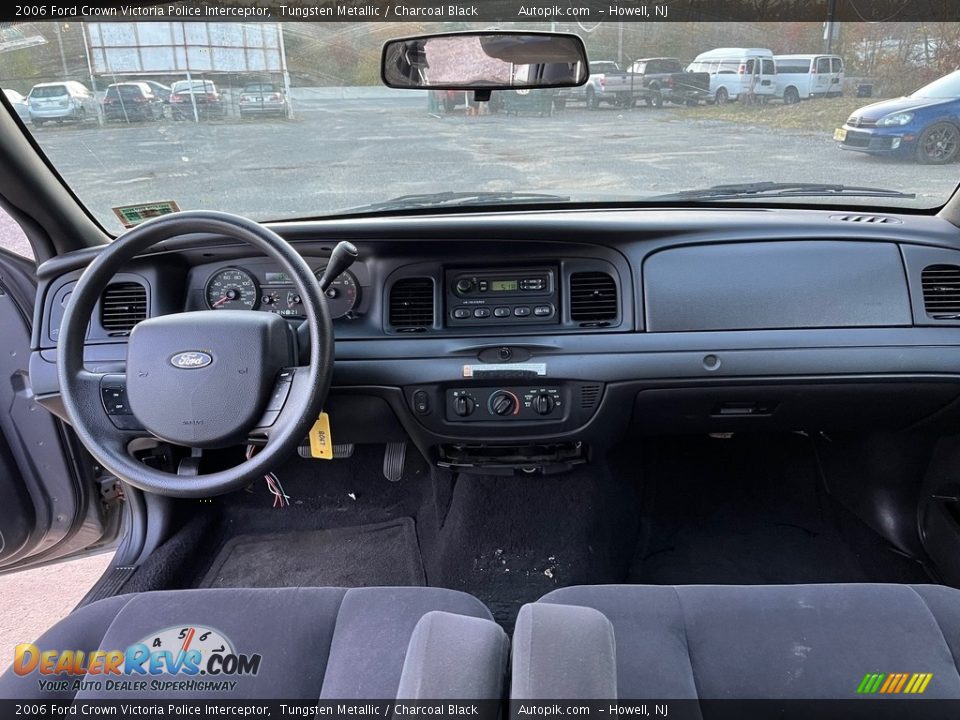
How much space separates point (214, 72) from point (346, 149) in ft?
1.37

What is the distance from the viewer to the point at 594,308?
217cm

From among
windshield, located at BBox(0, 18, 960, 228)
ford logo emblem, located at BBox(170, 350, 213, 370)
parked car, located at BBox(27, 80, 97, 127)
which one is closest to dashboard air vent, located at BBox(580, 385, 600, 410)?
windshield, located at BBox(0, 18, 960, 228)

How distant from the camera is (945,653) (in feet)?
4.59

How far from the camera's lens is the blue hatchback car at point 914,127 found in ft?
6.54

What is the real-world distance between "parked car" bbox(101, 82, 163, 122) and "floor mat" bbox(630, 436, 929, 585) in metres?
2.22

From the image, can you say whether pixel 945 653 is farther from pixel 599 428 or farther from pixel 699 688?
pixel 599 428

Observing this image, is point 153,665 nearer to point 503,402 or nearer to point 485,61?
point 503,402

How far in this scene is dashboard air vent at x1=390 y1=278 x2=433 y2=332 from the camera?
218cm

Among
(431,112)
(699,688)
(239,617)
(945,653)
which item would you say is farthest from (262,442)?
(945,653)

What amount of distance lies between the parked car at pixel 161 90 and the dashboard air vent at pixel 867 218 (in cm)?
208

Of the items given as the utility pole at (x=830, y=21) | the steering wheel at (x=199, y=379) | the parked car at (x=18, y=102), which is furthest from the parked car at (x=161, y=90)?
the utility pole at (x=830, y=21)

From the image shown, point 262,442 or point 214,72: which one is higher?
point 214,72

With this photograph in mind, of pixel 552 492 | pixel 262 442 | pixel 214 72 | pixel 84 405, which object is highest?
pixel 214 72

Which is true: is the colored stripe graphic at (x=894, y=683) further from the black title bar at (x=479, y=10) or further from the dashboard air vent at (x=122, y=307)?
the dashboard air vent at (x=122, y=307)
